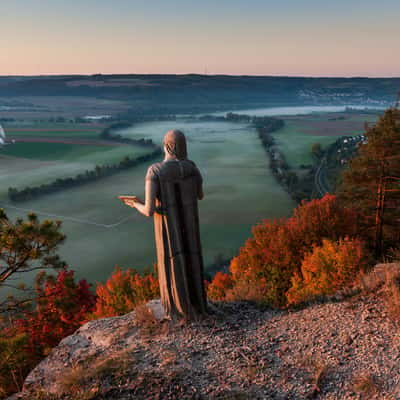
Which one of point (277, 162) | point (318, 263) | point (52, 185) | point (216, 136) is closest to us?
point (318, 263)

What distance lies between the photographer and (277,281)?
75.3 feet

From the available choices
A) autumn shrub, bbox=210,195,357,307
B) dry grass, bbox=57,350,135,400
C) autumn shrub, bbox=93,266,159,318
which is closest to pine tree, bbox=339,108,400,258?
autumn shrub, bbox=210,195,357,307

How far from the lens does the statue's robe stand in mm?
8828

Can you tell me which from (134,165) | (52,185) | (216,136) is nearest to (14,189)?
(52,185)

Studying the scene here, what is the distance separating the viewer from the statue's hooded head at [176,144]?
8.89 meters

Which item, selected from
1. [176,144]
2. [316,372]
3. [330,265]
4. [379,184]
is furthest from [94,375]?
[379,184]

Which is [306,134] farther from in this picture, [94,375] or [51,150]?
[94,375]

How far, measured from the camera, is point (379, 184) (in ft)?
69.6

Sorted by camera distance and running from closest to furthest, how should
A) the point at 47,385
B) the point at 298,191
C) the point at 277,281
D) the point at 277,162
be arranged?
the point at 47,385 → the point at 277,281 → the point at 298,191 → the point at 277,162

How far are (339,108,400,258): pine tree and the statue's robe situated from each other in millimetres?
16240

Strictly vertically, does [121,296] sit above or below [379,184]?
below

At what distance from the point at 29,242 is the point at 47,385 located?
4.55 m

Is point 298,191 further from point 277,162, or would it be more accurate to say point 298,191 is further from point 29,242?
point 29,242

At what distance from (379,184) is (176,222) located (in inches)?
667
